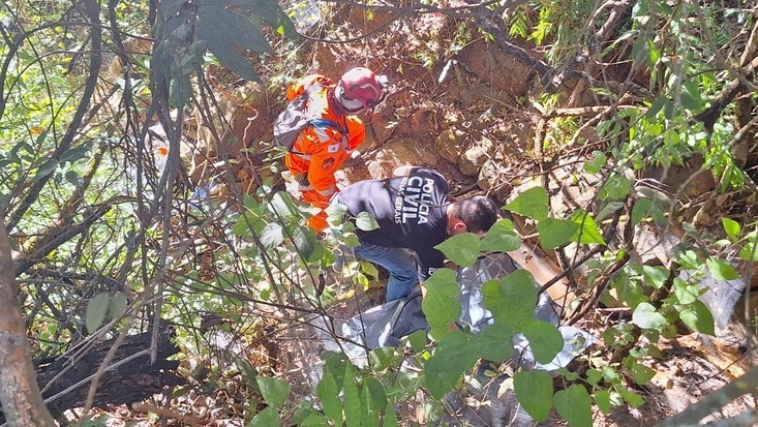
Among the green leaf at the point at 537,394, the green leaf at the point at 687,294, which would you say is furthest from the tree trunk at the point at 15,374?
the green leaf at the point at 687,294

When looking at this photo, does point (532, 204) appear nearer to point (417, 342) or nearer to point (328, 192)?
point (417, 342)

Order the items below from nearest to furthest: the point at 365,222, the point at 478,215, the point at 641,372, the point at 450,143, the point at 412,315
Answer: the point at 365,222
the point at 641,372
the point at 478,215
the point at 412,315
the point at 450,143

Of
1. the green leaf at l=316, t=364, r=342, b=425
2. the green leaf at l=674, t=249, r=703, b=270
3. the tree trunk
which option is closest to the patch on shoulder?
the green leaf at l=674, t=249, r=703, b=270

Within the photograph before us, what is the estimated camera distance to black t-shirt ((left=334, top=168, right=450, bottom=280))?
9.04 ft

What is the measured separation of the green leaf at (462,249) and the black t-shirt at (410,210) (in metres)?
1.22

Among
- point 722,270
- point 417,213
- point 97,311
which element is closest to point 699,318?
point 722,270

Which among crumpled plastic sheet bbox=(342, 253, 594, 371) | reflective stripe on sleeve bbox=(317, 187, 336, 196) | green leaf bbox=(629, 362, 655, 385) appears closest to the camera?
green leaf bbox=(629, 362, 655, 385)

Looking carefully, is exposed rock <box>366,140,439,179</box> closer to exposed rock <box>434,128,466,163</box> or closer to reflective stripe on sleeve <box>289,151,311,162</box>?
exposed rock <box>434,128,466,163</box>

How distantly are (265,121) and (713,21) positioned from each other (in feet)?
9.62

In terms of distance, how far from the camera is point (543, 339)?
1.20m

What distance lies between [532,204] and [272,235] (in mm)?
745

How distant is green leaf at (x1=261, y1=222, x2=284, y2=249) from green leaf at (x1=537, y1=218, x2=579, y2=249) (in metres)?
0.72

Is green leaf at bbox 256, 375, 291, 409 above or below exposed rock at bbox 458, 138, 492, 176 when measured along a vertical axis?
below

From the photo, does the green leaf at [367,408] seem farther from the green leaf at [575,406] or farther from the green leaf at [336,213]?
the green leaf at [336,213]
